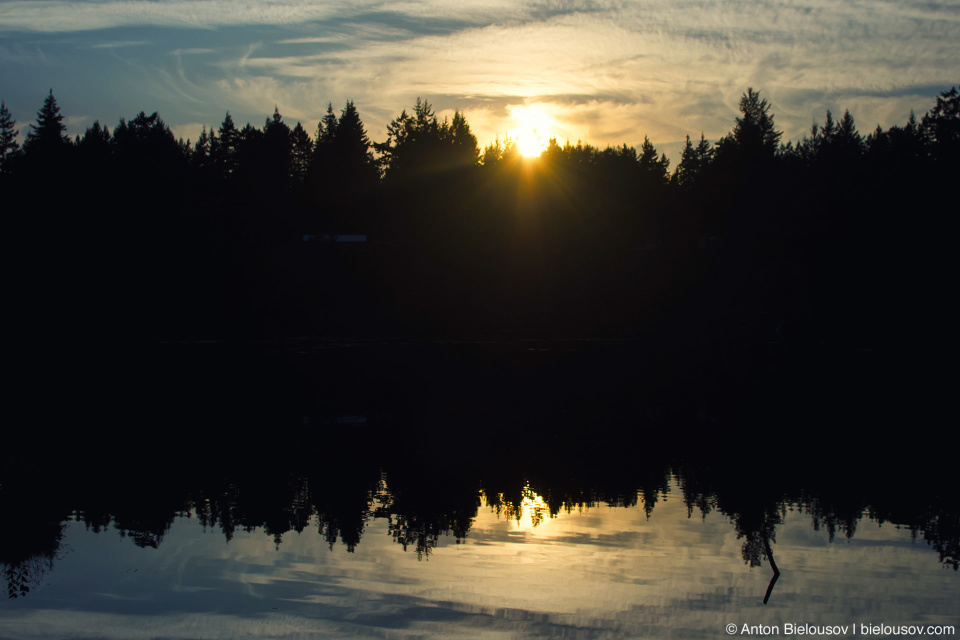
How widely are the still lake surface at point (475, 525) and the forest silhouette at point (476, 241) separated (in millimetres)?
48066

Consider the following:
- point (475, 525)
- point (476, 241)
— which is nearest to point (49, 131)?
point (476, 241)

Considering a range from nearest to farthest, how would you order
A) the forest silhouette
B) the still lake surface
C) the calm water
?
the calm water, the still lake surface, the forest silhouette

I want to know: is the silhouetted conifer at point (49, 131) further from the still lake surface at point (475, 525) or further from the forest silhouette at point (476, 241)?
the still lake surface at point (475, 525)

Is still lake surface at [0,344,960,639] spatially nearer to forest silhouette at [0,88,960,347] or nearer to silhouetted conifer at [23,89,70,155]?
forest silhouette at [0,88,960,347]

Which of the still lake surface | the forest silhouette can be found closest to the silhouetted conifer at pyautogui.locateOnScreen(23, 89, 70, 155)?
the forest silhouette

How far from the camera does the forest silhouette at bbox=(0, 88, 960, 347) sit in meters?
73.0

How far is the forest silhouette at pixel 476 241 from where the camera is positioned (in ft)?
240

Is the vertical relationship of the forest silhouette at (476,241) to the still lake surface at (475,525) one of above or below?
above

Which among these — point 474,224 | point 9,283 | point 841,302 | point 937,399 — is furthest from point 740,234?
point 9,283

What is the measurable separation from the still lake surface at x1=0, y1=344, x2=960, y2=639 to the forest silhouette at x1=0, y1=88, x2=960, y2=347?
4807 cm

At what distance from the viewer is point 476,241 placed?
89.0 meters

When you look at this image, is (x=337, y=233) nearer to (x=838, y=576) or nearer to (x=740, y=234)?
(x=740, y=234)

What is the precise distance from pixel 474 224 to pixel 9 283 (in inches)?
1850

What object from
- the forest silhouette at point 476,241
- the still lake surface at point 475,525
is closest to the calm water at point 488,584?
the still lake surface at point 475,525
